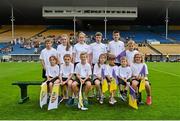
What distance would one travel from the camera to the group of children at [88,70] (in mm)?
10078

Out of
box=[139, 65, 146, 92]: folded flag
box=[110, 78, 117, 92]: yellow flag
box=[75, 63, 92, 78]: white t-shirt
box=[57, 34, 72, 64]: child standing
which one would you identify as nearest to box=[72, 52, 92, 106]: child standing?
box=[75, 63, 92, 78]: white t-shirt

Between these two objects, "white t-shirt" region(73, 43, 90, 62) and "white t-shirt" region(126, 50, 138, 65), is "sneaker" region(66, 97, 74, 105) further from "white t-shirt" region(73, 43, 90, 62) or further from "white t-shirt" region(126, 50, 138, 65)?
"white t-shirt" region(126, 50, 138, 65)

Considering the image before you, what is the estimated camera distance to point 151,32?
67.8 metres

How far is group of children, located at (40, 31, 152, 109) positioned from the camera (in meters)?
10.1

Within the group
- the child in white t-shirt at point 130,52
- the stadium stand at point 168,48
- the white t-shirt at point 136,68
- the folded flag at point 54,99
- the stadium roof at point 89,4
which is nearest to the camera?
the folded flag at point 54,99

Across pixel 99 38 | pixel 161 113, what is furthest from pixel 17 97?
pixel 161 113

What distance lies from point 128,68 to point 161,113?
171cm

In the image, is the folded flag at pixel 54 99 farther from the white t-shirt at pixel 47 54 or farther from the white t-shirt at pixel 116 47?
the white t-shirt at pixel 116 47

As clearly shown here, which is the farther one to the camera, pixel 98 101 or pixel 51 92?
pixel 98 101

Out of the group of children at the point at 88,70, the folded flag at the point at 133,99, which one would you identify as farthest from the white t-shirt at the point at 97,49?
the folded flag at the point at 133,99

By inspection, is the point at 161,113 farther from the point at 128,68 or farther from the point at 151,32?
the point at 151,32

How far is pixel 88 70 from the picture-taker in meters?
10.1

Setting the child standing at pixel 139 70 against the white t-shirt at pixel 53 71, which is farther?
the white t-shirt at pixel 53 71

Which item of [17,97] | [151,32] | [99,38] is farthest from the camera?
[151,32]
